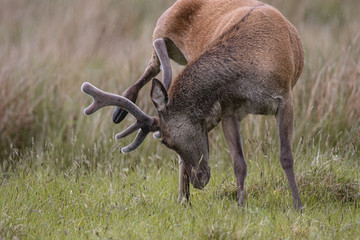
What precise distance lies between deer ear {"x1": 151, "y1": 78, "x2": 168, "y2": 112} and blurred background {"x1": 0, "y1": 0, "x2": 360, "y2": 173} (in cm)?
101

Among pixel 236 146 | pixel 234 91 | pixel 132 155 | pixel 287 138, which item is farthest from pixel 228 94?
pixel 132 155

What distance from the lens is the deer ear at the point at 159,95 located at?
183 inches

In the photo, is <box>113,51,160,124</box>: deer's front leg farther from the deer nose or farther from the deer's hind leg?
the deer's hind leg

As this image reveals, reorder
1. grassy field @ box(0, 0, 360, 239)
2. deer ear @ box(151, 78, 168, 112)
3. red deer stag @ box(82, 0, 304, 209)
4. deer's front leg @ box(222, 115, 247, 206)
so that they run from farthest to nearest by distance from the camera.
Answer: deer's front leg @ box(222, 115, 247, 206), red deer stag @ box(82, 0, 304, 209), deer ear @ box(151, 78, 168, 112), grassy field @ box(0, 0, 360, 239)

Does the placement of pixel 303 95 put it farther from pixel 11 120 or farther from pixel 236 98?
pixel 11 120

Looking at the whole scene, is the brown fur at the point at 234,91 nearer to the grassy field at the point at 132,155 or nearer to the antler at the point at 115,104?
the antler at the point at 115,104

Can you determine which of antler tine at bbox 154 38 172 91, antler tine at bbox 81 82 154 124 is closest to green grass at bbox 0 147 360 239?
antler tine at bbox 81 82 154 124

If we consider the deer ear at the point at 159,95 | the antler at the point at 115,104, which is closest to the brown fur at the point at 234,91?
the deer ear at the point at 159,95

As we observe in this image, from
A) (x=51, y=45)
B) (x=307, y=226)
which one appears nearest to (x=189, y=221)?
(x=307, y=226)

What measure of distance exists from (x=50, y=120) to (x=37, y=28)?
4.22 m

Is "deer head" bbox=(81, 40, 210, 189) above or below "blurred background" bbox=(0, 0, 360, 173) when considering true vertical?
above

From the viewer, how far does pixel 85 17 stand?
11797mm

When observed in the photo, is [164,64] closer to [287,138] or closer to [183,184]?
[183,184]

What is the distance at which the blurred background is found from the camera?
21.1 ft
